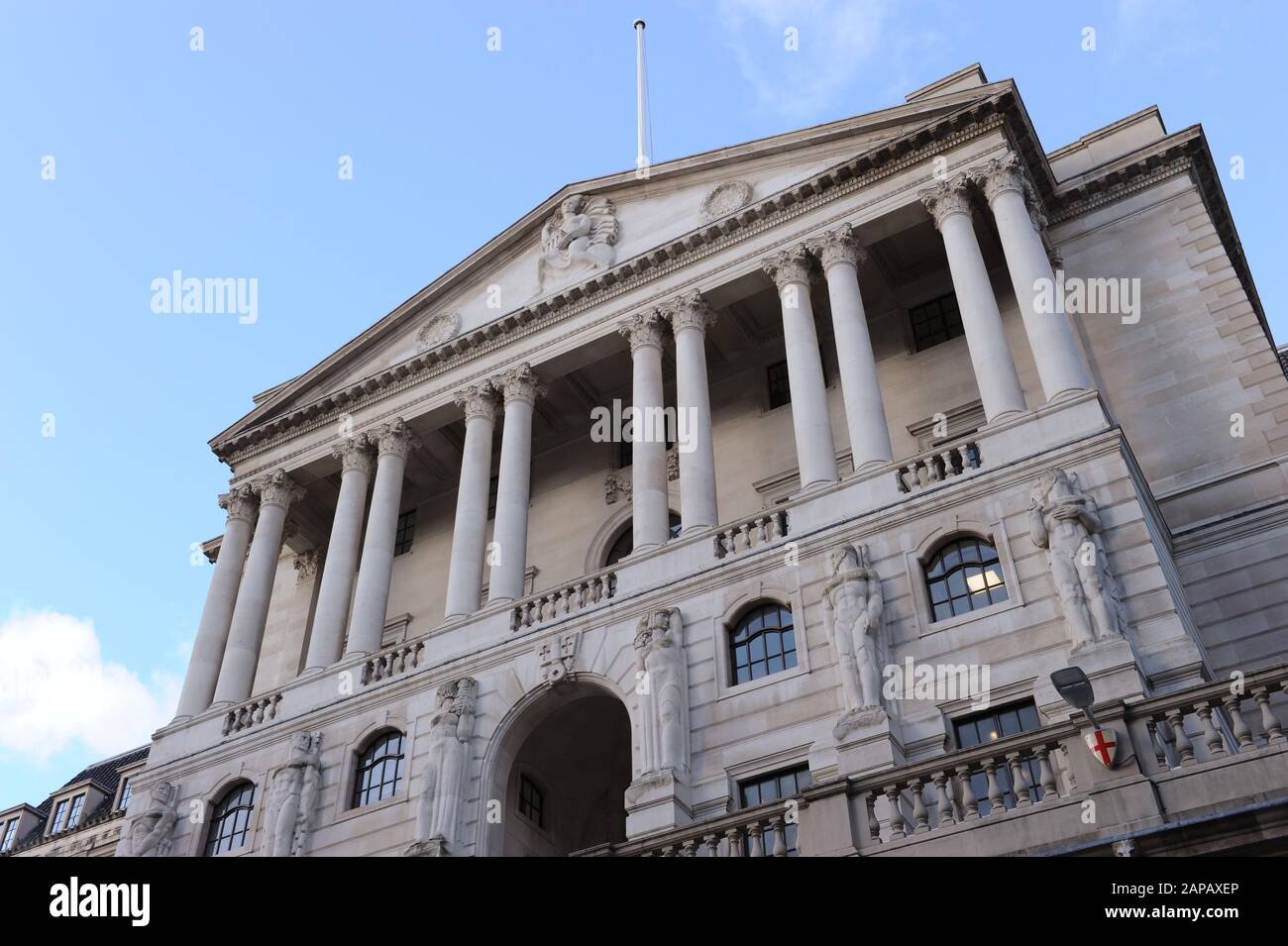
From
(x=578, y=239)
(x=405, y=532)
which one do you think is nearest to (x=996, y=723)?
(x=578, y=239)

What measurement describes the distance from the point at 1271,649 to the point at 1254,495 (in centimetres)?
409

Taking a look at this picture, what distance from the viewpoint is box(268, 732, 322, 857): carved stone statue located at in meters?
29.6

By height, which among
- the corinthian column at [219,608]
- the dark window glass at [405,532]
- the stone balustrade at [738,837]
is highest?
the dark window glass at [405,532]

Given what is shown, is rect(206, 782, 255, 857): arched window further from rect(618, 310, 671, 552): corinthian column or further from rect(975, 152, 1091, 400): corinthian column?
rect(975, 152, 1091, 400): corinthian column

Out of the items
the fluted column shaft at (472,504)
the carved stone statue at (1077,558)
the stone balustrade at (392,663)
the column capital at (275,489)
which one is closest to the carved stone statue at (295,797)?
the stone balustrade at (392,663)

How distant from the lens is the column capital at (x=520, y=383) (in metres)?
37.7

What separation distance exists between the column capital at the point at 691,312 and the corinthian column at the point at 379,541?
9.45 meters

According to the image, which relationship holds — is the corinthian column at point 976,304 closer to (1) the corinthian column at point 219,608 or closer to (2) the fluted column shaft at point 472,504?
(2) the fluted column shaft at point 472,504

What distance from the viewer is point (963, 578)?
84.6 ft

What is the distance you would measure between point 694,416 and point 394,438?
35.9 ft

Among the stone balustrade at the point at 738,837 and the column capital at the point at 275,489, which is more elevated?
the column capital at the point at 275,489

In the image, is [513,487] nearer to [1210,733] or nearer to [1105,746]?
[1105,746]
